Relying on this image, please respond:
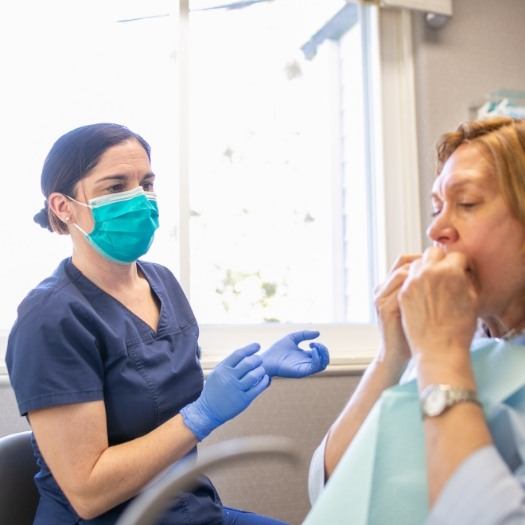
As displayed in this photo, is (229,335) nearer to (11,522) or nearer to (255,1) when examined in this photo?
(11,522)

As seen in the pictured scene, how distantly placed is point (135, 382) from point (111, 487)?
202mm

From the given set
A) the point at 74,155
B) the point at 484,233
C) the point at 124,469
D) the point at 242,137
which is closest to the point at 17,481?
the point at 124,469

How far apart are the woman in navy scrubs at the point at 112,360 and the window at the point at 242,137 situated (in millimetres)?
568

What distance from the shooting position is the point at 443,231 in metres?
1.01

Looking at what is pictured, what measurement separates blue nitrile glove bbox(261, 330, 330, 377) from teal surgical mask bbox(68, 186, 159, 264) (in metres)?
0.40

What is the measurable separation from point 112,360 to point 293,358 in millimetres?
466

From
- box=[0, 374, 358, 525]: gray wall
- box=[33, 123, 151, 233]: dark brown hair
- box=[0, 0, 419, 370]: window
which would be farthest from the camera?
box=[0, 0, 419, 370]: window

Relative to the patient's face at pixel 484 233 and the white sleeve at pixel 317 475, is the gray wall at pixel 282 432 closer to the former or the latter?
the white sleeve at pixel 317 475

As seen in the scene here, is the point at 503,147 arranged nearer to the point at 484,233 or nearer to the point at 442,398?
the point at 484,233

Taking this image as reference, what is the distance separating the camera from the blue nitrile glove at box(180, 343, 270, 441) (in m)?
1.21

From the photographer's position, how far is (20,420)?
1.75m

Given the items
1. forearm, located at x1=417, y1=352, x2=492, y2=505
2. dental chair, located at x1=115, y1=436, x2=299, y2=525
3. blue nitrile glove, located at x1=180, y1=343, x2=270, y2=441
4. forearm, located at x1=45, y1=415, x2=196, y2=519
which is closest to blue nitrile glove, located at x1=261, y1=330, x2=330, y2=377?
blue nitrile glove, located at x1=180, y1=343, x2=270, y2=441

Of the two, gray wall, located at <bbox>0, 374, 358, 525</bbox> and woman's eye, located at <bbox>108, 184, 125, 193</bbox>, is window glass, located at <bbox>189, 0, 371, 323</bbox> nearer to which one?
gray wall, located at <bbox>0, 374, 358, 525</bbox>

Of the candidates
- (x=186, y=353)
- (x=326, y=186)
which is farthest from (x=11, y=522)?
(x=326, y=186)
